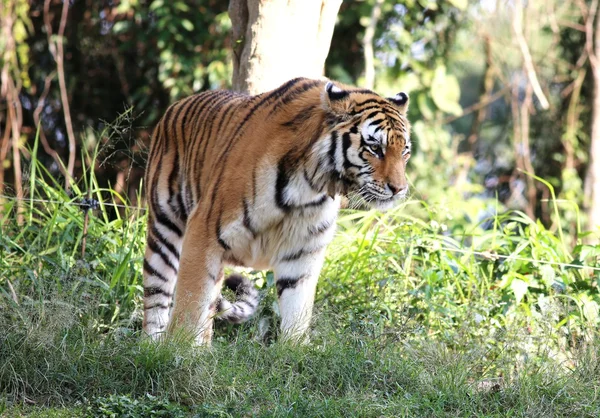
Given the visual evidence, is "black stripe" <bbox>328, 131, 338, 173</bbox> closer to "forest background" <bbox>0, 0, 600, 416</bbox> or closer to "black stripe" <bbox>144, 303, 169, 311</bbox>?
"forest background" <bbox>0, 0, 600, 416</bbox>

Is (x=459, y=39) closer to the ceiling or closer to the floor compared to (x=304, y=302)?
closer to the ceiling

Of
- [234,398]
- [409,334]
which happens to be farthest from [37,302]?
[409,334]

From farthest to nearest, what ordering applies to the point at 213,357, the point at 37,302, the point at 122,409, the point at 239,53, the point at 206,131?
the point at 239,53 < the point at 206,131 < the point at 37,302 < the point at 213,357 < the point at 122,409

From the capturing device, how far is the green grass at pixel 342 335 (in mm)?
3578

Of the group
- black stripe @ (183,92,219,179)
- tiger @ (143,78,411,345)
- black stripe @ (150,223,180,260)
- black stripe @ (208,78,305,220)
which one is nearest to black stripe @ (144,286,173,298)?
tiger @ (143,78,411,345)

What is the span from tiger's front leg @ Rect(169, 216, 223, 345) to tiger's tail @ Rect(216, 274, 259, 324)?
0.75 ft

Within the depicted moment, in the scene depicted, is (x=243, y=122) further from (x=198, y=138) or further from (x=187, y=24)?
(x=187, y=24)

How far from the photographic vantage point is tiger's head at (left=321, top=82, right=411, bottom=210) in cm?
416

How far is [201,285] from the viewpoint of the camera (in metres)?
4.30

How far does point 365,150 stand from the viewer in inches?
164

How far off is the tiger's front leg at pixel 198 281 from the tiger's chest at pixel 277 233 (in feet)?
0.33

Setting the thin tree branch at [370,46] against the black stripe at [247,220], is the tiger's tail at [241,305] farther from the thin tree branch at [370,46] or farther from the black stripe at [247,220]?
the thin tree branch at [370,46]

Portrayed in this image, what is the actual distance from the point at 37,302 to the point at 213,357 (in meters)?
0.89

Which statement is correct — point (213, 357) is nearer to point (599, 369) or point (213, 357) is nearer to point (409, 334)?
point (409, 334)
